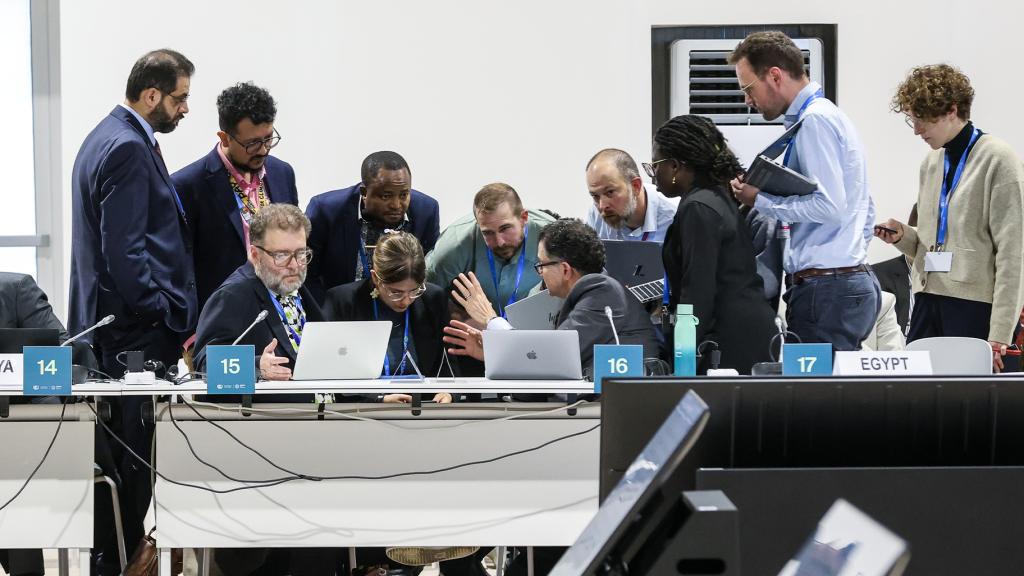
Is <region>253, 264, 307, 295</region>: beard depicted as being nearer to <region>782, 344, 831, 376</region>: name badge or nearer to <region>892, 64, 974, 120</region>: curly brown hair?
<region>782, 344, 831, 376</region>: name badge

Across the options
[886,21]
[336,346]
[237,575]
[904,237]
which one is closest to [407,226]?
[336,346]

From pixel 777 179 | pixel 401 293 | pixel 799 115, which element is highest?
pixel 799 115

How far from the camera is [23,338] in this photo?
2863 millimetres

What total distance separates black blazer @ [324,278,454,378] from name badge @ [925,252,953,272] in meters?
1.59

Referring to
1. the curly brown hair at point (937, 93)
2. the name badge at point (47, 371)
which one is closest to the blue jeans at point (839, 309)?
the curly brown hair at point (937, 93)

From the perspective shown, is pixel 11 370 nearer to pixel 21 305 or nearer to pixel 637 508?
pixel 21 305

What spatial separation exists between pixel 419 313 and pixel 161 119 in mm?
1101

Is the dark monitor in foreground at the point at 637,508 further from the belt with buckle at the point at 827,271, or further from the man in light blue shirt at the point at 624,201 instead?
the man in light blue shirt at the point at 624,201

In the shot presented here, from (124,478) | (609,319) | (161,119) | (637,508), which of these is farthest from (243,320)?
(637,508)

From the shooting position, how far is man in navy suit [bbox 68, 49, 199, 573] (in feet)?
11.1

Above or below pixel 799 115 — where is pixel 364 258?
below

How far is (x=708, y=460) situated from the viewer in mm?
843

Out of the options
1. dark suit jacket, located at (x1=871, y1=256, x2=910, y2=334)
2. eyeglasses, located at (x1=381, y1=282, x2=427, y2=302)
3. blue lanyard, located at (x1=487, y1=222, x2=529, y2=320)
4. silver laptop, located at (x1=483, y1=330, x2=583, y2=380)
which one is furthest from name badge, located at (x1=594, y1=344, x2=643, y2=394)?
dark suit jacket, located at (x1=871, y1=256, x2=910, y2=334)

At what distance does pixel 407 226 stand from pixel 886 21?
2.70 meters
